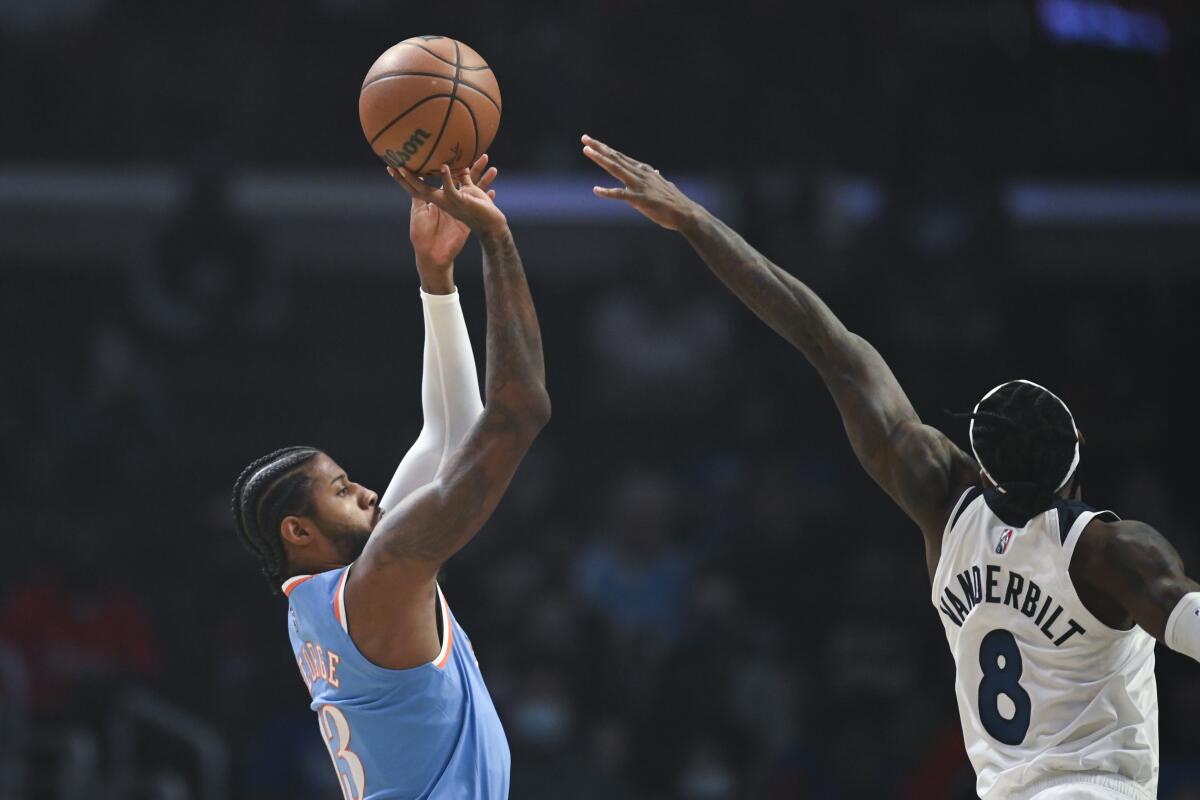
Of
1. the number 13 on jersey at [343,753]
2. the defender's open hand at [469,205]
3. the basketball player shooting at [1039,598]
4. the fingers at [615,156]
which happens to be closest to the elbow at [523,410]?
the defender's open hand at [469,205]

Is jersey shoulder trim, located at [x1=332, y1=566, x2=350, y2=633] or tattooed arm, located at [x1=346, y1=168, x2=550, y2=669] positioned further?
jersey shoulder trim, located at [x1=332, y1=566, x2=350, y2=633]

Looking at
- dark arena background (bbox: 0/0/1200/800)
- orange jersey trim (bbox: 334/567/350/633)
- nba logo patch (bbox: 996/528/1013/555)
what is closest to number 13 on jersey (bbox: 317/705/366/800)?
orange jersey trim (bbox: 334/567/350/633)

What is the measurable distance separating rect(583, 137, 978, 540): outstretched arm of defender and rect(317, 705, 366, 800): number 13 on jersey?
4.83 ft

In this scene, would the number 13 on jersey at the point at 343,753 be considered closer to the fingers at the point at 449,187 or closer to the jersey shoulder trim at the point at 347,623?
the jersey shoulder trim at the point at 347,623

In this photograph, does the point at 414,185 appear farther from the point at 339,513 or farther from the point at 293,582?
the point at 293,582

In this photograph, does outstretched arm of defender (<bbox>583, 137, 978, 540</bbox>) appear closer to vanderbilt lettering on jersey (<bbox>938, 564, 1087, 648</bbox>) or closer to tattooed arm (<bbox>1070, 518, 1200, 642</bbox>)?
vanderbilt lettering on jersey (<bbox>938, 564, 1087, 648</bbox>)

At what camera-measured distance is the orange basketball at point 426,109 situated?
4141 millimetres

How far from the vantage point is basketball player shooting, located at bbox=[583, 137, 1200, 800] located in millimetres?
3516

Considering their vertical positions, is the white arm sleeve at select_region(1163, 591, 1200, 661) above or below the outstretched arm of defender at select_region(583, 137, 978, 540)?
below

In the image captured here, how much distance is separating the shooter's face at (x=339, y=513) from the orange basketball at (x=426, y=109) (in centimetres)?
85

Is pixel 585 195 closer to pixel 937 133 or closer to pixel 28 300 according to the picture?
pixel 937 133

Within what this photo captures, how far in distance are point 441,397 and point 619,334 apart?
7.01 metres

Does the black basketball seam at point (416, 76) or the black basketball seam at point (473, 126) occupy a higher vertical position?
the black basketball seam at point (416, 76)

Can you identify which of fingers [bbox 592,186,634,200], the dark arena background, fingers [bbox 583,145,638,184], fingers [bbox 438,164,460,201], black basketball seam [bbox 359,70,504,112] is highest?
black basketball seam [bbox 359,70,504,112]
